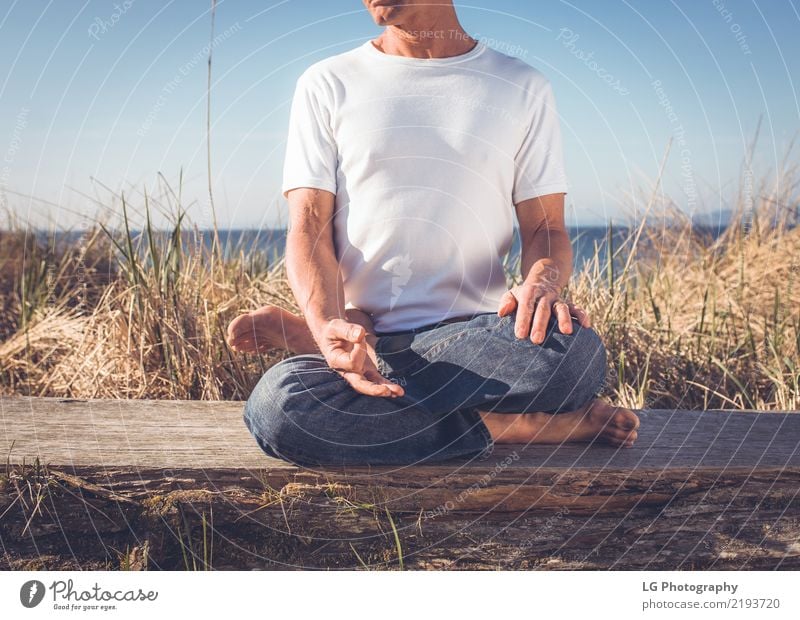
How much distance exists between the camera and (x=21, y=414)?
7.76 feet

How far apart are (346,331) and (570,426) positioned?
67 cm

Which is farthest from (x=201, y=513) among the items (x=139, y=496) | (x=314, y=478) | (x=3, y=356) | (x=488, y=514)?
(x=3, y=356)

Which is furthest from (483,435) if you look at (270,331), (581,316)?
(270,331)

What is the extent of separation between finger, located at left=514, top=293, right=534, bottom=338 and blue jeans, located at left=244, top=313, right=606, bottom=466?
0.04 m

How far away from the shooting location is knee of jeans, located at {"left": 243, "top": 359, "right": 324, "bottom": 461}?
1.93 meters

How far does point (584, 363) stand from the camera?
6.56 feet

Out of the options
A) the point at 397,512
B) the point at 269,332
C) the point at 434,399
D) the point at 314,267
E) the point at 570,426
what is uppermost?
the point at 314,267

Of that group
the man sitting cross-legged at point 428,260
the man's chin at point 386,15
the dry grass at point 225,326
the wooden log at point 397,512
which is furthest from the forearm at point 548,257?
the dry grass at point 225,326

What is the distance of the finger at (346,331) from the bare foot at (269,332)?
0.65 m

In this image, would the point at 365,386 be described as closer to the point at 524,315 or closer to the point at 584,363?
the point at 524,315

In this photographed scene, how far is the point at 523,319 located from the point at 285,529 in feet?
2.42

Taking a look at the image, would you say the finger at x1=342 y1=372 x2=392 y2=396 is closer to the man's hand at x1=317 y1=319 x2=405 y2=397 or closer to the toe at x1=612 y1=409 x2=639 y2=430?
the man's hand at x1=317 y1=319 x2=405 y2=397

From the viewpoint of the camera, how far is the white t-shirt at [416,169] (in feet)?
7.13

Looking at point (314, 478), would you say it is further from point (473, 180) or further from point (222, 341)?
point (222, 341)
